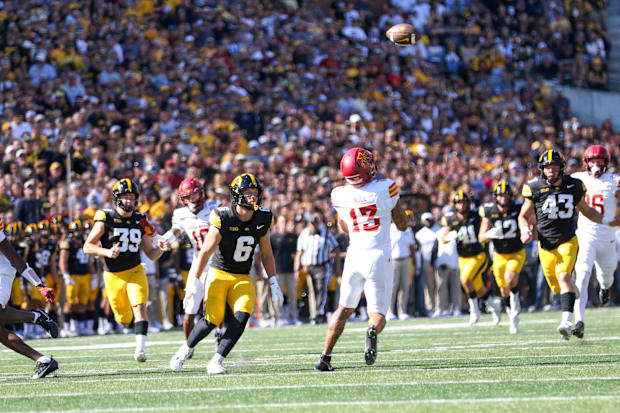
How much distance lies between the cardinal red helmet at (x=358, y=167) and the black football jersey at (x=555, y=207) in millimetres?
2930

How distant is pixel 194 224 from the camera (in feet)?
34.7

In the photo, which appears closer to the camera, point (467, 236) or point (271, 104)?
point (467, 236)

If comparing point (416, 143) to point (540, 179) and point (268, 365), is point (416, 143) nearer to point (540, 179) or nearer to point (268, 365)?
point (540, 179)

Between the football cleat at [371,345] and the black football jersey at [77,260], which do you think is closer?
the football cleat at [371,345]

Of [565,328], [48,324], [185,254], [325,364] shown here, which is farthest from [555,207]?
[185,254]

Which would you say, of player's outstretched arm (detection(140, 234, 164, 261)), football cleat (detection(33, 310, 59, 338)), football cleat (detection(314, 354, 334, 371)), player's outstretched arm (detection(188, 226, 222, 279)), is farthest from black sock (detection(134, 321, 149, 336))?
football cleat (detection(314, 354, 334, 371))

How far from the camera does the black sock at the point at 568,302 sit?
10000 mm

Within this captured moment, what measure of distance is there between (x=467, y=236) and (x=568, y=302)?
181 inches

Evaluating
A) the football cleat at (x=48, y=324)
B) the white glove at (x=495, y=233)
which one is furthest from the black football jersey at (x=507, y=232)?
the football cleat at (x=48, y=324)

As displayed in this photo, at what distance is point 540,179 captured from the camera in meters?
10.6

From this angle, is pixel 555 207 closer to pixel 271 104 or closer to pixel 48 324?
pixel 48 324

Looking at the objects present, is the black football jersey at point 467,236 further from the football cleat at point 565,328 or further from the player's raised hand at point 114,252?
the player's raised hand at point 114,252

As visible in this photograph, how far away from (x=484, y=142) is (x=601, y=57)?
742cm

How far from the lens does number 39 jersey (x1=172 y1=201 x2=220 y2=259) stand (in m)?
10.5
